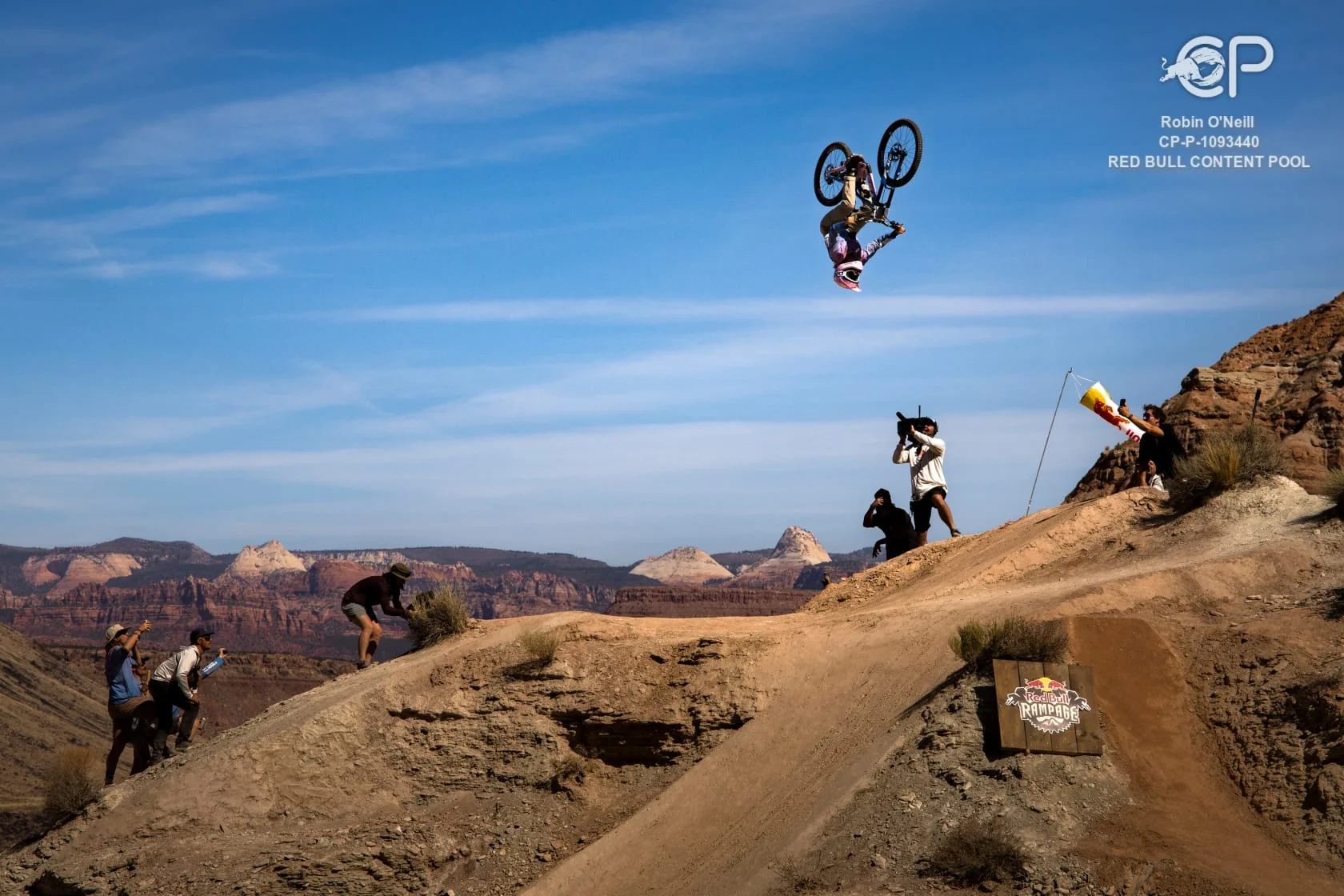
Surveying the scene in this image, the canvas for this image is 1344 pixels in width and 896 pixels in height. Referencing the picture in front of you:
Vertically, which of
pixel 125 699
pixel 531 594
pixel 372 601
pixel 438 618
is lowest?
pixel 531 594

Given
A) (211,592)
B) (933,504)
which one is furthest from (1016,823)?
(211,592)

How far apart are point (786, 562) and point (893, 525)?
5628 inches

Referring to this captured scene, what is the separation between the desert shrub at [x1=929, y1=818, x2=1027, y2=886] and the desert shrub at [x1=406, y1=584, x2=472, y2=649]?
8.49 m

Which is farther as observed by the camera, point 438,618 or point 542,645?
point 438,618

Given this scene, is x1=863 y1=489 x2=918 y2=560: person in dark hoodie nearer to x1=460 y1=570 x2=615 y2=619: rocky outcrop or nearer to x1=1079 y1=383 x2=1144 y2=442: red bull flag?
x1=1079 y1=383 x2=1144 y2=442: red bull flag

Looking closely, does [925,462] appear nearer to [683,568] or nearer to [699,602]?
[699,602]

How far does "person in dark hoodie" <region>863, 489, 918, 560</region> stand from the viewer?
64.2 ft

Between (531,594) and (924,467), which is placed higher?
(924,467)

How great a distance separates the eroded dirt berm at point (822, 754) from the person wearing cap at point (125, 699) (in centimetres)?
86

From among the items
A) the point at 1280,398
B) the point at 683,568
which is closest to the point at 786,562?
the point at 683,568

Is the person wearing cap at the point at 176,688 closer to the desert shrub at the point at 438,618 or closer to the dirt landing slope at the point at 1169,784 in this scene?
the desert shrub at the point at 438,618

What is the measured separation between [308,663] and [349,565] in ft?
319

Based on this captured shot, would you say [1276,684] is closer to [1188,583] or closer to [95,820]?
[1188,583]

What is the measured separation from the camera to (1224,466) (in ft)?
54.2
